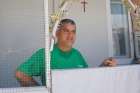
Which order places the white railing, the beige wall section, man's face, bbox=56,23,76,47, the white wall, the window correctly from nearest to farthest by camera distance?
the white railing
man's face, bbox=56,23,76,47
the white wall
the beige wall section
the window

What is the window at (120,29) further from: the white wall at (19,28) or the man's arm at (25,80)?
the man's arm at (25,80)

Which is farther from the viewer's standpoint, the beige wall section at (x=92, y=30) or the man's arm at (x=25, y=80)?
the beige wall section at (x=92, y=30)

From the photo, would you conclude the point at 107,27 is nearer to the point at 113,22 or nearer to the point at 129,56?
the point at 113,22

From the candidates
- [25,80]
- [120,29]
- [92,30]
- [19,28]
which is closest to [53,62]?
[25,80]

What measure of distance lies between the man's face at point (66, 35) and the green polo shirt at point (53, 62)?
10cm

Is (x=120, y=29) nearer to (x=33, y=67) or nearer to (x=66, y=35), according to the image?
(x=66, y=35)

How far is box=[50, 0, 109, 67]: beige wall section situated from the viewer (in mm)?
5797

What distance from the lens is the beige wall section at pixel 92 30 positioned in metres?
5.80

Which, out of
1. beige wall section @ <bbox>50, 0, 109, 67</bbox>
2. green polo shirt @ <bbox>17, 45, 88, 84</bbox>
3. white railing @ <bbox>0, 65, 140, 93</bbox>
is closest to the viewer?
white railing @ <bbox>0, 65, 140, 93</bbox>

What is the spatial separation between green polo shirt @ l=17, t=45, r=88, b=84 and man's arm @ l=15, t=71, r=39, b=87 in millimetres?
34

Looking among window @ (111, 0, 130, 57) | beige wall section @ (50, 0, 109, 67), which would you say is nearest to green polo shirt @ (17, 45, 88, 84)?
beige wall section @ (50, 0, 109, 67)

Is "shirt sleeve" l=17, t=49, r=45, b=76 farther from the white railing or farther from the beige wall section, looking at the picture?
the beige wall section

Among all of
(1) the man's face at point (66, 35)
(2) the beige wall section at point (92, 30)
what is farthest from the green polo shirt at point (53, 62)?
(2) the beige wall section at point (92, 30)

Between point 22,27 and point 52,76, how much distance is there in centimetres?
201
